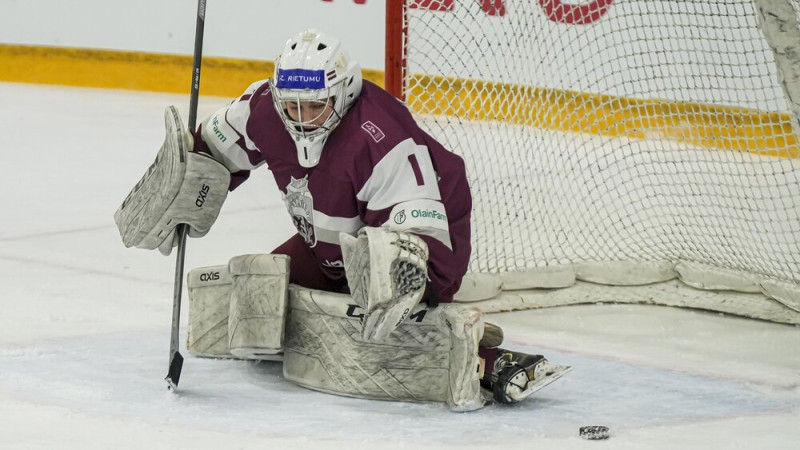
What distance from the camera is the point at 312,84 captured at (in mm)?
2740

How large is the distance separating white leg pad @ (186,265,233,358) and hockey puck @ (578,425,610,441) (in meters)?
0.96

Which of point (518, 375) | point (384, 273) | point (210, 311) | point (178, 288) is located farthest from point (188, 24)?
point (384, 273)

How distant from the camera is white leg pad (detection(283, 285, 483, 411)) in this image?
2.75 metres

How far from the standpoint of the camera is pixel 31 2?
8289 mm

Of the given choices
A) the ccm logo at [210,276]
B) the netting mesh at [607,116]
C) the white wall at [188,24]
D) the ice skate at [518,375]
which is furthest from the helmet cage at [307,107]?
the white wall at [188,24]

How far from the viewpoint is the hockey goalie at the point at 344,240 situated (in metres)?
2.73

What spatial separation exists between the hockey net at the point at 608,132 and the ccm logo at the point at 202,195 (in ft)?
2.64

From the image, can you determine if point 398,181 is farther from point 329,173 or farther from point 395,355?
point 395,355

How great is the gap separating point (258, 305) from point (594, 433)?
84cm

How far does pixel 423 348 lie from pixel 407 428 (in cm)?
25

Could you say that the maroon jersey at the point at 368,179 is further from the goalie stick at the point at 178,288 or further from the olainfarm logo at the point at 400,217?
the goalie stick at the point at 178,288

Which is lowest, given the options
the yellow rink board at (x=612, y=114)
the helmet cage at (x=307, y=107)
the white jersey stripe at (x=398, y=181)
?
the white jersey stripe at (x=398, y=181)

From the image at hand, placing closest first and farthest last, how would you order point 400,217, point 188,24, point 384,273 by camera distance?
1. point 384,273
2. point 400,217
3. point 188,24

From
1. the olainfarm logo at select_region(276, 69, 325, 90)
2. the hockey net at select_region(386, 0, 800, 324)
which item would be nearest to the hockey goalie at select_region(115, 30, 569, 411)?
the olainfarm logo at select_region(276, 69, 325, 90)
